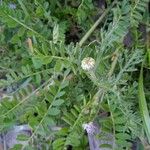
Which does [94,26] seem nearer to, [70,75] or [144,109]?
[70,75]

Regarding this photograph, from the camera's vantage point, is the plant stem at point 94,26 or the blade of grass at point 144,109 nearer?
the blade of grass at point 144,109

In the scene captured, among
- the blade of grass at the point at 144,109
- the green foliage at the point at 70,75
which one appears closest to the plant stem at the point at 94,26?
the green foliage at the point at 70,75

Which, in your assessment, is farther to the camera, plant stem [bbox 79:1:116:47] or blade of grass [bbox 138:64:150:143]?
plant stem [bbox 79:1:116:47]

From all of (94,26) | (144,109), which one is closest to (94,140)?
(144,109)

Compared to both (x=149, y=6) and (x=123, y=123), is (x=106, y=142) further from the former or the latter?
(x=149, y=6)

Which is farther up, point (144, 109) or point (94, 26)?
point (94, 26)

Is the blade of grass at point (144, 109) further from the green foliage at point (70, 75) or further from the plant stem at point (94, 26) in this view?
the plant stem at point (94, 26)

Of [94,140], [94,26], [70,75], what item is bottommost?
[94,140]

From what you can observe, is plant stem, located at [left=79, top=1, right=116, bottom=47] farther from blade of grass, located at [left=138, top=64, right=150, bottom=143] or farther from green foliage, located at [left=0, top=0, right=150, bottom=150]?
blade of grass, located at [left=138, top=64, right=150, bottom=143]

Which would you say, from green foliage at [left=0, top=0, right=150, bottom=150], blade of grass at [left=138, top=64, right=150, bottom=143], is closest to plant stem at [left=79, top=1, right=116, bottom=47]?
green foliage at [left=0, top=0, right=150, bottom=150]
